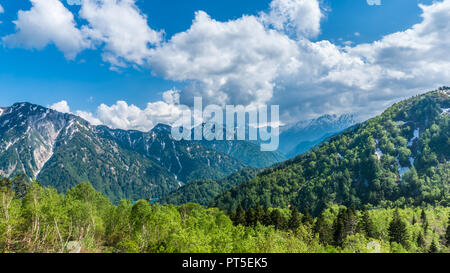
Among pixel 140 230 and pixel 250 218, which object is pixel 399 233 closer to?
pixel 250 218

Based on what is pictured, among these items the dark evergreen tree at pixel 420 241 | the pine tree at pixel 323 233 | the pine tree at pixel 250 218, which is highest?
the pine tree at pixel 250 218

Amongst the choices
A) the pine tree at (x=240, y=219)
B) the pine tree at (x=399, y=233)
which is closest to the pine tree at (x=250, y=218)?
the pine tree at (x=240, y=219)

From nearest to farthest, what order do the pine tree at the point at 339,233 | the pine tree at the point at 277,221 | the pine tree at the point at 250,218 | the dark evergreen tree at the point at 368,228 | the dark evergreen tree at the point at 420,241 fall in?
1. the pine tree at the point at 339,233
2. the dark evergreen tree at the point at 368,228
3. the dark evergreen tree at the point at 420,241
4. the pine tree at the point at 277,221
5. the pine tree at the point at 250,218

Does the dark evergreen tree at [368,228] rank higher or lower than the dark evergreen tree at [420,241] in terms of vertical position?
higher

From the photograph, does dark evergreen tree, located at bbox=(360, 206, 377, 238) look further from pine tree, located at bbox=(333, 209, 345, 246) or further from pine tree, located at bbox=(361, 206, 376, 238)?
pine tree, located at bbox=(333, 209, 345, 246)

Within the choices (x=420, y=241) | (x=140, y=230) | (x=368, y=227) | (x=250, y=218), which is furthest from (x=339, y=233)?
(x=140, y=230)

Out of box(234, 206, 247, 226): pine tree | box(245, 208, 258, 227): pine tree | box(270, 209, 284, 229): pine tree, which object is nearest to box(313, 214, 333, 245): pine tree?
box(270, 209, 284, 229): pine tree

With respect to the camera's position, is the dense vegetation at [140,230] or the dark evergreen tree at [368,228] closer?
the dense vegetation at [140,230]

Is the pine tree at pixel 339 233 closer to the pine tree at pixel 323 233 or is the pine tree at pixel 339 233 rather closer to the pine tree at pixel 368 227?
the pine tree at pixel 323 233
